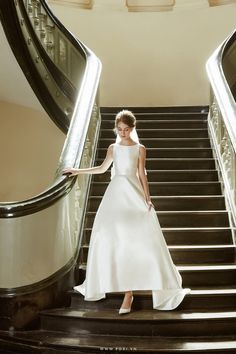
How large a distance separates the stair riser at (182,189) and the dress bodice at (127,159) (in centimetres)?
170

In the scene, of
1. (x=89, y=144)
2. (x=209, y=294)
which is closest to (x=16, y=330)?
(x=209, y=294)

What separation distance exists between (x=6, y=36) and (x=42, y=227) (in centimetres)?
297

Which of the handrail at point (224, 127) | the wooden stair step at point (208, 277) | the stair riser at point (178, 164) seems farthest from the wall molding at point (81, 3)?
the wooden stair step at point (208, 277)

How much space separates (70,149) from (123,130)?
77 cm

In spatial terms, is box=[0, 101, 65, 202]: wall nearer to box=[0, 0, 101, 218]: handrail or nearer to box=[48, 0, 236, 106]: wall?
box=[0, 0, 101, 218]: handrail

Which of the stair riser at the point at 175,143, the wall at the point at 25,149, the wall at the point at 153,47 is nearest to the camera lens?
the stair riser at the point at 175,143

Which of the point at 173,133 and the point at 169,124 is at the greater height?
the point at 169,124

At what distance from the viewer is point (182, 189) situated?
18.6 ft

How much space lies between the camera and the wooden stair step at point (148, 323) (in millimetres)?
3494

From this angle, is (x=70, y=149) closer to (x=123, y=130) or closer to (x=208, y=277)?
(x=123, y=130)

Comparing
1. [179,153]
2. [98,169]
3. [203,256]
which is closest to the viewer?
[98,169]

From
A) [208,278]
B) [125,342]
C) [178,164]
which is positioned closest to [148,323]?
[125,342]

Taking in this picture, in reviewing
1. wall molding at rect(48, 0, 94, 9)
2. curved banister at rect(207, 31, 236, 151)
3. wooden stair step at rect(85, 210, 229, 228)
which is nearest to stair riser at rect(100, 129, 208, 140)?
curved banister at rect(207, 31, 236, 151)

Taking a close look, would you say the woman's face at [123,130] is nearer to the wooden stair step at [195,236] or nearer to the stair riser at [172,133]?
the wooden stair step at [195,236]
